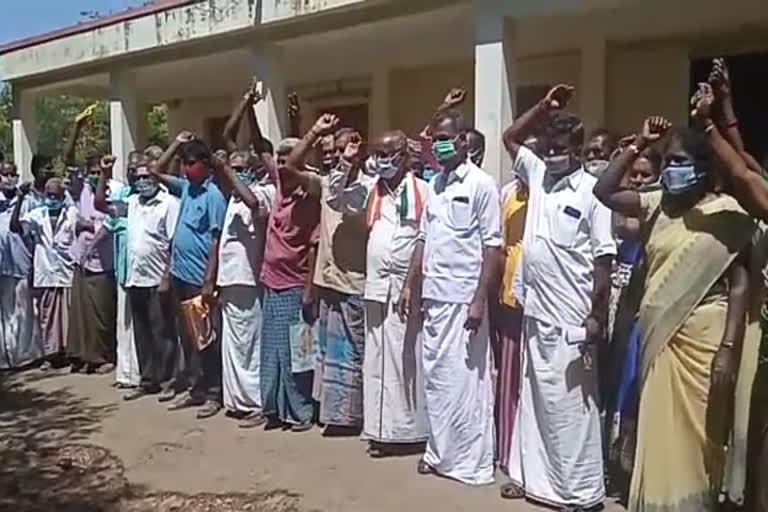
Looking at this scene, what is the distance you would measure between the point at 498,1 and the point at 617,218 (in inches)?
90.9

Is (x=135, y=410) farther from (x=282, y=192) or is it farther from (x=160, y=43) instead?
(x=160, y=43)

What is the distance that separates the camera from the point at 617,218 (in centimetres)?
479

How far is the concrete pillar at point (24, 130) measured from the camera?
1256 cm

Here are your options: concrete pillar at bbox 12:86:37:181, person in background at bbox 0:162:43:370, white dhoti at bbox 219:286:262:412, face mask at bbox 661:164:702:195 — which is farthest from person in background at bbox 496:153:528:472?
concrete pillar at bbox 12:86:37:181

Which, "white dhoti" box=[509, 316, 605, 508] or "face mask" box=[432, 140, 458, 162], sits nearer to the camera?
"white dhoti" box=[509, 316, 605, 508]

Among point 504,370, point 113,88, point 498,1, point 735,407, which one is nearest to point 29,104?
point 113,88

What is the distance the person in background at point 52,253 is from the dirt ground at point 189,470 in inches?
65.3

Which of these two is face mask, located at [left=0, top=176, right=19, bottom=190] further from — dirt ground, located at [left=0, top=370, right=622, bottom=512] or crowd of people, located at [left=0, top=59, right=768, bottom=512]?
dirt ground, located at [left=0, top=370, right=622, bottom=512]

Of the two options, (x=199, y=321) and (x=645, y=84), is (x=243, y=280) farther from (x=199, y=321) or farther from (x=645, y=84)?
(x=645, y=84)

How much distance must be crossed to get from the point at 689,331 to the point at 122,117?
786 centimetres

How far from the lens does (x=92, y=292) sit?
27.6 feet

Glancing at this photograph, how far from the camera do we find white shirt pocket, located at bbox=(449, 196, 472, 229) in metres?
5.12

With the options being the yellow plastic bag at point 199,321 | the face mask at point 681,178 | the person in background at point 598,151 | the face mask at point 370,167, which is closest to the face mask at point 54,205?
the yellow plastic bag at point 199,321

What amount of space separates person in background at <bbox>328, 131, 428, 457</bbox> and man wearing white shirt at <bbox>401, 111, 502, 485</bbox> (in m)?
0.28
